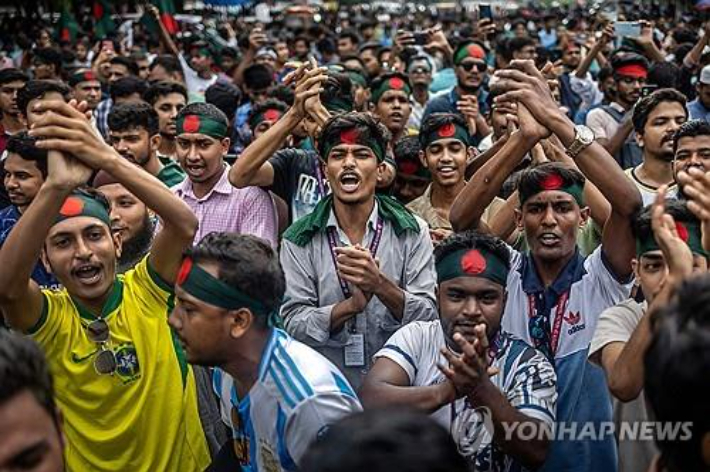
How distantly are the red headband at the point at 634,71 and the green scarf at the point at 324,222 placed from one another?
439 cm

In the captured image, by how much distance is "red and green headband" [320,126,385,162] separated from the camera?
4281mm

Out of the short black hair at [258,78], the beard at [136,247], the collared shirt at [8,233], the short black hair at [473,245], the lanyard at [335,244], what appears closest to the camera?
the short black hair at [473,245]

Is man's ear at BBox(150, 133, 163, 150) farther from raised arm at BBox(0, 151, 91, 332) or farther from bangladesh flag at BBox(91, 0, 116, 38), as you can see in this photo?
bangladesh flag at BBox(91, 0, 116, 38)

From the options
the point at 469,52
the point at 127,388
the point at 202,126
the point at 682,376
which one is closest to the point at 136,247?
the point at 202,126

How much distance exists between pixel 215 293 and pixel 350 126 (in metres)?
1.66

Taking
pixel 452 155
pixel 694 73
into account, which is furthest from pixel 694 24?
pixel 452 155

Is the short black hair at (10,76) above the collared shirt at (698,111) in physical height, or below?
above

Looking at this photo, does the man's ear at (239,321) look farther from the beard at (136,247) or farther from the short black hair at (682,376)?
the beard at (136,247)

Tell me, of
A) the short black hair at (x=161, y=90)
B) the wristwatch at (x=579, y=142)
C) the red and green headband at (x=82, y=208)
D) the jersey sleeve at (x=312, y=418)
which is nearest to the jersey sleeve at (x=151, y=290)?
the red and green headband at (x=82, y=208)

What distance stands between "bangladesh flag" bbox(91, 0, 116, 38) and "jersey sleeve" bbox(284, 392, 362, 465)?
17277 mm

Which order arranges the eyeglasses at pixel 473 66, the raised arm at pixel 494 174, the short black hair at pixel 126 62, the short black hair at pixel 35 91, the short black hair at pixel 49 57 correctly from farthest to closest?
1. the short black hair at pixel 49 57
2. the short black hair at pixel 126 62
3. the eyeglasses at pixel 473 66
4. the short black hair at pixel 35 91
5. the raised arm at pixel 494 174

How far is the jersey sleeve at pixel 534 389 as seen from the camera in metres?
2.97

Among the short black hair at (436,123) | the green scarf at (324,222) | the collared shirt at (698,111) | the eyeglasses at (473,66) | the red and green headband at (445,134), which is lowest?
the green scarf at (324,222)

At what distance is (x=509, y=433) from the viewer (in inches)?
114
